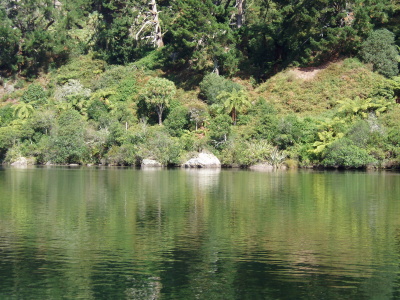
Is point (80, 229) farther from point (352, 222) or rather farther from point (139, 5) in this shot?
point (139, 5)

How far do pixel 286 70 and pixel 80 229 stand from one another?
2461 inches

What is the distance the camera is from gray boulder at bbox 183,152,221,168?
73.9m

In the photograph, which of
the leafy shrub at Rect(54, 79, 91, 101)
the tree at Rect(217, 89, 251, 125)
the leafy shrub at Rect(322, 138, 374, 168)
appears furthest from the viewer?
the leafy shrub at Rect(54, 79, 91, 101)

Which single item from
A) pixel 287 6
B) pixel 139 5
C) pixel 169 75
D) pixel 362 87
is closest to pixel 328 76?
pixel 362 87

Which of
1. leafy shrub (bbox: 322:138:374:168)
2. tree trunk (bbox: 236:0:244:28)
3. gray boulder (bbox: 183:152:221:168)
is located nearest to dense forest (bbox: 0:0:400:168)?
leafy shrub (bbox: 322:138:374:168)

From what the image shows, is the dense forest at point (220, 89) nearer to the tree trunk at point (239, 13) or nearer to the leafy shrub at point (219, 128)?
the leafy shrub at point (219, 128)

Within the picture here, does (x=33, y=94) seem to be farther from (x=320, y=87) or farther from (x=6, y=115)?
(x=320, y=87)

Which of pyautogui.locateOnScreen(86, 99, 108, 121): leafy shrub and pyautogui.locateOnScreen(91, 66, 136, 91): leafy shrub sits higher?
pyautogui.locateOnScreen(91, 66, 136, 91): leafy shrub

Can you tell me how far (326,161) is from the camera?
223 ft

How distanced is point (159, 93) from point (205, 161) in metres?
13.0

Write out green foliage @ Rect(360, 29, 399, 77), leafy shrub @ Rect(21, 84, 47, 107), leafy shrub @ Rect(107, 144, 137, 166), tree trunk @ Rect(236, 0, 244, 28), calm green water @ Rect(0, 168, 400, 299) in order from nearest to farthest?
calm green water @ Rect(0, 168, 400, 299)
leafy shrub @ Rect(107, 144, 137, 166)
green foliage @ Rect(360, 29, 399, 77)
tree trunk @ Rect(236, 0, 244, 28)
leafy shrub @ Rect(21, 84, 47, 107)

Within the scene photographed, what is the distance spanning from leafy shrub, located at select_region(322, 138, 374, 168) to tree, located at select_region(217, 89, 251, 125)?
14960 mm

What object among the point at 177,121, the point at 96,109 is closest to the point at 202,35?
the point at 177,121

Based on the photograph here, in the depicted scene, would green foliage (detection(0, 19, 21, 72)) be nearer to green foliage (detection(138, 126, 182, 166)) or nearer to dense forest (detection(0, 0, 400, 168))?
dense forest (detection(0, 0, 400, 168))
